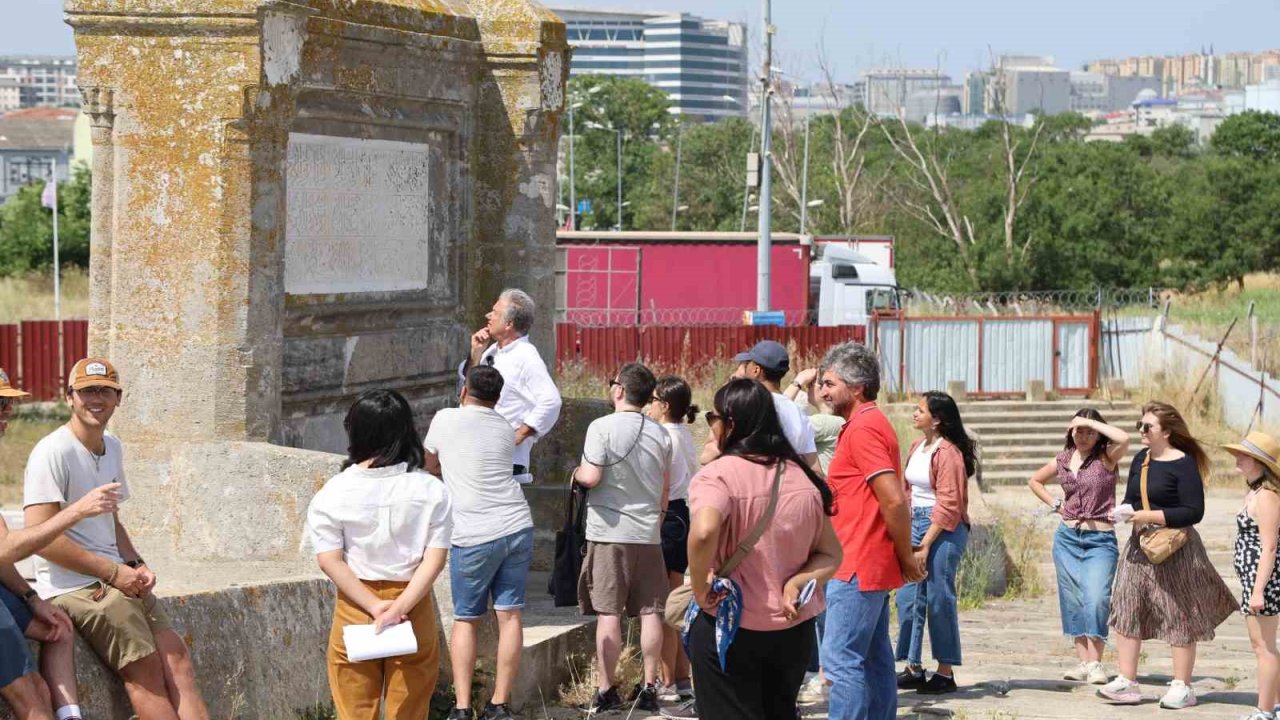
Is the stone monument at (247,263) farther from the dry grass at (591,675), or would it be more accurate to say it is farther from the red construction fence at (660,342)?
the red construction fence at (660,342)

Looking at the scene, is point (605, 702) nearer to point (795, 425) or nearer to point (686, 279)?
point (795, 425)

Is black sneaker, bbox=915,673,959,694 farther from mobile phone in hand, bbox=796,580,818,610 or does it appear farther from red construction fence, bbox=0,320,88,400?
red construction fence, bbox=0,320,88,400

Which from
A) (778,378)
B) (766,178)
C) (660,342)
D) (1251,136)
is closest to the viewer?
(778,378)

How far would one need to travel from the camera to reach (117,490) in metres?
5.32

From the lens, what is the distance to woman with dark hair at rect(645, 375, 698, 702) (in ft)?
26.1

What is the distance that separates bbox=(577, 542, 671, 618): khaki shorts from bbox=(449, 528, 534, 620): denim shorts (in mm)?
567

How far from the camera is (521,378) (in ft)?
26.9

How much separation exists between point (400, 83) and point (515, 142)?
1.17m

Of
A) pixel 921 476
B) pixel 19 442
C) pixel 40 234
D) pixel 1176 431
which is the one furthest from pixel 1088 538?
pixel 40 234

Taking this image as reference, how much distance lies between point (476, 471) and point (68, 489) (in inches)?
74.4

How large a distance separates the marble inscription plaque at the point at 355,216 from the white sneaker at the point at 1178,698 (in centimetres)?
466

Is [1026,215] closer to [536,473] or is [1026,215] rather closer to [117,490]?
[536,473]

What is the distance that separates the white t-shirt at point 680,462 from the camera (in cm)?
796

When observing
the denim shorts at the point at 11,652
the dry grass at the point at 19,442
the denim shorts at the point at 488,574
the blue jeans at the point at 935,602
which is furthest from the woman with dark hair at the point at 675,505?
the dry grass at the point at 19,442
